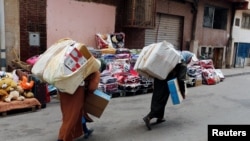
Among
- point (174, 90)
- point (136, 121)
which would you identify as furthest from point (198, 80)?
point (174, 90)

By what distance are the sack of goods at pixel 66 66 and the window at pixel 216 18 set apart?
13561 mm

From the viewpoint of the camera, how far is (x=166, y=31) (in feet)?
44.0

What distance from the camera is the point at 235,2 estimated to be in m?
17.2

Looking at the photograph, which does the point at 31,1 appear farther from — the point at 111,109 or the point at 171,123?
the point at 171,123

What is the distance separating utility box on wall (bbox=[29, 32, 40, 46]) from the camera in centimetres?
805

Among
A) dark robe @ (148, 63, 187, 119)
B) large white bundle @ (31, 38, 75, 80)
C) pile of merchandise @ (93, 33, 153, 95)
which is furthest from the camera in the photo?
pile of merchandise @ (93, 33, 153, 95)

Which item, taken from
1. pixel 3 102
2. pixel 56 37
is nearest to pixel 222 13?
pixel 56 37

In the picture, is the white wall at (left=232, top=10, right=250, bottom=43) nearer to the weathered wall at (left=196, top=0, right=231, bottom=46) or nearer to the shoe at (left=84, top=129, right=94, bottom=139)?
the weathered wall at (left=196, top=0, right=231, bottom=46)

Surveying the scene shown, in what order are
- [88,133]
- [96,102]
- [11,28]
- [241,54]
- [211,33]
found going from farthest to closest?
[241,54], [211,33], [11,28], [88,133], [96,102]

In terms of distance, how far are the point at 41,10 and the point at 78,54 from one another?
5019 millimetres

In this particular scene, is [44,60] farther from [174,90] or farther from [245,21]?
[245,21]

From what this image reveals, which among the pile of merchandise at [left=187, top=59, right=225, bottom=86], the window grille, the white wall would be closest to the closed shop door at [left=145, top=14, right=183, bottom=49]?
the window grille

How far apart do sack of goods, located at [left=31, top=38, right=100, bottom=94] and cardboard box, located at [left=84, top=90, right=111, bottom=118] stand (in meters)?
0.42

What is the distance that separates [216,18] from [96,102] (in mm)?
15169
